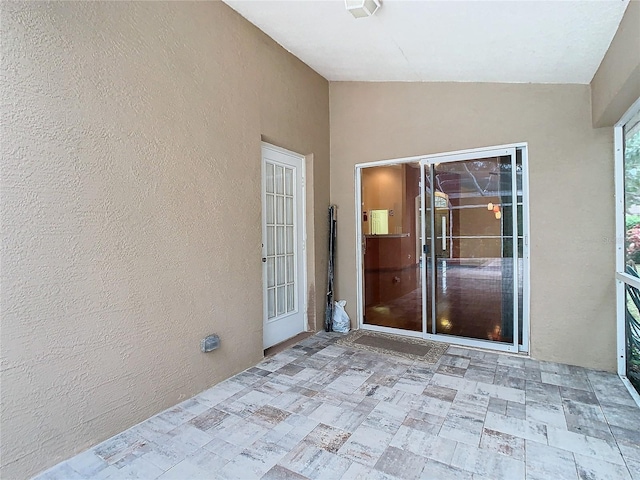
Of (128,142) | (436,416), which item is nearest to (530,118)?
(436,416)

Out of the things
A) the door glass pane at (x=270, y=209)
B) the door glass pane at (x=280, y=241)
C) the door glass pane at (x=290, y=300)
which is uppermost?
the door glass pane at (x=270, y=209)

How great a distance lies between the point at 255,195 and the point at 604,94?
9.75ft

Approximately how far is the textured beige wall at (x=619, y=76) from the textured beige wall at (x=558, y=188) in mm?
252

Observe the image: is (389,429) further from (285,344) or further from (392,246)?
(392,246)

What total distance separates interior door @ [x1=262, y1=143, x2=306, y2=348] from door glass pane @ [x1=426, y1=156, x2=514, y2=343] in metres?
1.59

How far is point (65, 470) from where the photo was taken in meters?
1.80

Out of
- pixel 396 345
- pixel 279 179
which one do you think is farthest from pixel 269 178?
pixel 396 345

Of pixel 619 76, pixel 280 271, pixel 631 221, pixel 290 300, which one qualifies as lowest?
pixel 290 300

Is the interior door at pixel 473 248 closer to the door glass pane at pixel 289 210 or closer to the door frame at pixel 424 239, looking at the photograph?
the door frame at pixel 424 239

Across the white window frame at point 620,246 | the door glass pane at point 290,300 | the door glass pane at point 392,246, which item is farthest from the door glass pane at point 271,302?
the white window frame at point 620,246

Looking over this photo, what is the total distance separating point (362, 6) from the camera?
7.77ft

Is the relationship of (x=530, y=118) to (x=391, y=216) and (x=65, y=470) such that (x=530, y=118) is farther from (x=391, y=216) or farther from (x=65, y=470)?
(x=65, y=470)

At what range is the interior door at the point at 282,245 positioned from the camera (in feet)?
11.7

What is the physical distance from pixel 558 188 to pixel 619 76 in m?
1.13
